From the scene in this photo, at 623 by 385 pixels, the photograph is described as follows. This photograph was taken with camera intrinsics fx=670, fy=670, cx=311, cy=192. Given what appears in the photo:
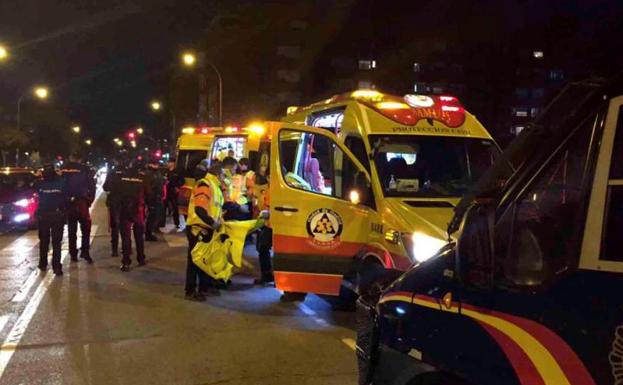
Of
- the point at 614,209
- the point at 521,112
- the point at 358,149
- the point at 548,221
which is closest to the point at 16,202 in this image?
the point at 358,149

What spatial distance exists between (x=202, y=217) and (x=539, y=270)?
19.9 feet

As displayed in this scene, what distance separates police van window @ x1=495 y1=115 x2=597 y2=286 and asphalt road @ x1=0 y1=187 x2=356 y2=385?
3.07 metres

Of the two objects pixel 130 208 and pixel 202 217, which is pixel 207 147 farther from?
pixel 202 217

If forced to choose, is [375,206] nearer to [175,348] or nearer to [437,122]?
[437,122]

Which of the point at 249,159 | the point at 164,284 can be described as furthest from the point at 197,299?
the point at 249,159

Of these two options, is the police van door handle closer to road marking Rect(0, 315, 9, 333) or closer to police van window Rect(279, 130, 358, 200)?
police van window Rect(279, 130, 358, 200)

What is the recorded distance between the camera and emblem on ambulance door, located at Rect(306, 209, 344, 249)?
720 centimetres

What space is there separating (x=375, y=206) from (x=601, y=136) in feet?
14.8

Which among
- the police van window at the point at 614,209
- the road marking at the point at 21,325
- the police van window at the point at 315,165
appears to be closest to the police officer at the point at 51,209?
the road marking at the point at 21,325

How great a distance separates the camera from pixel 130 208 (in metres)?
10.7

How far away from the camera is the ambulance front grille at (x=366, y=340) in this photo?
3.52m

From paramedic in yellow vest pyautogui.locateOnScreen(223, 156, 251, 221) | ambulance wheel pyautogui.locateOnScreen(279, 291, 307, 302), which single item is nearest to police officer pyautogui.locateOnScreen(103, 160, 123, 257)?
paramedic in yellow vest pyautogui.locateOnScreen(223, 156, 251, 221)

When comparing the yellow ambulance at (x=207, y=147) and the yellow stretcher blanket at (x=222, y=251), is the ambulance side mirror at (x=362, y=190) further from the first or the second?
the yellow ambulance at (x=207, y=147)

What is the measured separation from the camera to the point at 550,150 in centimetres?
253
